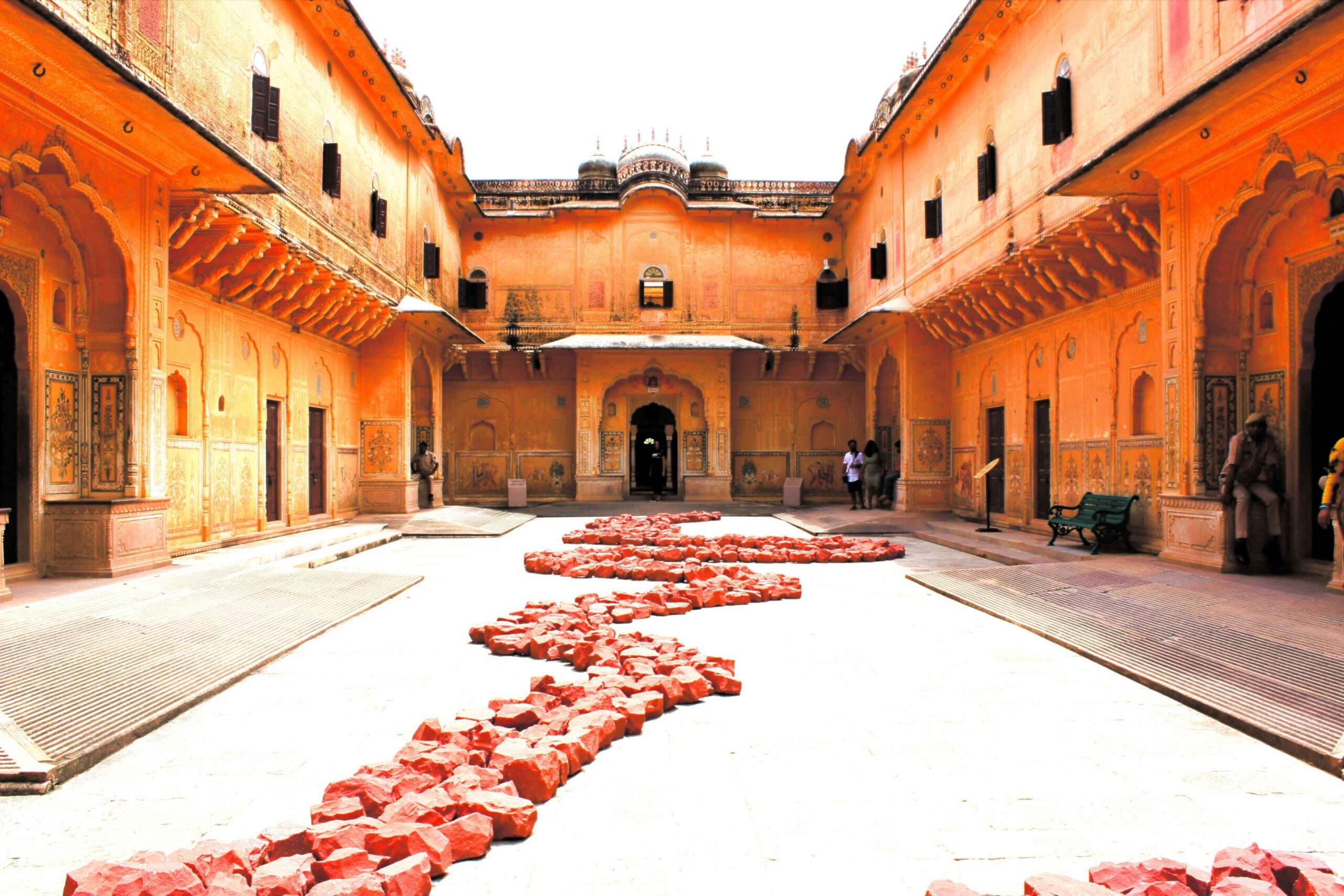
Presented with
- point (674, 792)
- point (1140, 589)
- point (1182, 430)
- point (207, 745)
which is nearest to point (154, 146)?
point (207, 745)

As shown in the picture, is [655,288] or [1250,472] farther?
[655,288]

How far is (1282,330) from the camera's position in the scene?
316 inches

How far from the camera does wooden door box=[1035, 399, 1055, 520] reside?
13234mm

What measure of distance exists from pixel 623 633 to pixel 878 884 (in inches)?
138

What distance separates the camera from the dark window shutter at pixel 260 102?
1147 centimetres

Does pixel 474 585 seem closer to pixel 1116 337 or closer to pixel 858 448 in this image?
pixel 1116 337

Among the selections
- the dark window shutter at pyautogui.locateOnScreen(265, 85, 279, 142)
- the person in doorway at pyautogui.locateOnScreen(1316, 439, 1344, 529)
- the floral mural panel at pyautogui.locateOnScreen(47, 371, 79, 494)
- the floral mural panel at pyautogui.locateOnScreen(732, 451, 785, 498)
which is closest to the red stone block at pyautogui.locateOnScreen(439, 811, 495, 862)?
the person in doorway at pyautogui.locateOnScreen(1316, 439, 1344, 529)

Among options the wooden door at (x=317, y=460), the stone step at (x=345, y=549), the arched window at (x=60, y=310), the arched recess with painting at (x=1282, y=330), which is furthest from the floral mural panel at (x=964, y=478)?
the arched window at (x=60, y=310)

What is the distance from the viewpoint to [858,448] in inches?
945

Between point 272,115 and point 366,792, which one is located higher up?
point 272,115

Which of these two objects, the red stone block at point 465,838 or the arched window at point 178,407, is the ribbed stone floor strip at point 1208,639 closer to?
the red stone block at point 465,838

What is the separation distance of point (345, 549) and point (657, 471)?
49.9 feet

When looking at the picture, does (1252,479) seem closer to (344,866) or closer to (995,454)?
(995,454)

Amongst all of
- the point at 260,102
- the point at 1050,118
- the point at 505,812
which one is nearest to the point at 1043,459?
the point at 1050,118
